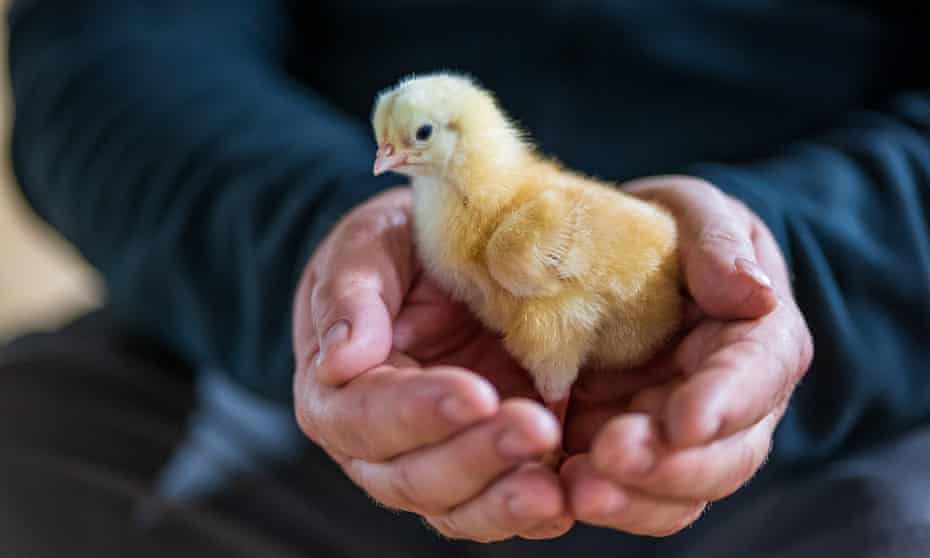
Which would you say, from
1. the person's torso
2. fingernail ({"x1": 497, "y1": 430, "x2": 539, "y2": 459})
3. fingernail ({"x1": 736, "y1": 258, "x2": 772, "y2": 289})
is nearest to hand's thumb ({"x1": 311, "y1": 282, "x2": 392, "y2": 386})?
fingernail ({"x1": 497, "y1": 430, "x2": 539, "y2": 459})

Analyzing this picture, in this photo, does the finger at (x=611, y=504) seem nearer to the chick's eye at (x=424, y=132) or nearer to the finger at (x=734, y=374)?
the finger at (x=734, y=374)

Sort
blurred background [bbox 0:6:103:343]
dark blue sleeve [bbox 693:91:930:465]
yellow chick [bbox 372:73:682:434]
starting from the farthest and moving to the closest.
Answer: blurred background [bbox 0:6:103:343], dark blue sleeve [bbox 693:91:930:465], yellow chick [bbox 372:73:682:434]

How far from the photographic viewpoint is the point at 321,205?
73cm

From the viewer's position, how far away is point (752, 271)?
48cm

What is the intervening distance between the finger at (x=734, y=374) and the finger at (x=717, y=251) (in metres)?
0.02

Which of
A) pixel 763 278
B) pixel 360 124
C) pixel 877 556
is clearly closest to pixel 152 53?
pixel 360 124

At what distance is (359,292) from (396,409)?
0.10m

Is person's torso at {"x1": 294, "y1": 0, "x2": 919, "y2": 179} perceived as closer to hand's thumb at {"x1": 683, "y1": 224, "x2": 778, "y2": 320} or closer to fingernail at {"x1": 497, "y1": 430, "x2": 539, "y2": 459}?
hand's thumb at {"x1": 683, "y1": 224, "x2": 778, "y2": 320}

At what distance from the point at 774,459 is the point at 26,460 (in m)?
0.68

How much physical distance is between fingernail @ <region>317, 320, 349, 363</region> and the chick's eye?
140 mm

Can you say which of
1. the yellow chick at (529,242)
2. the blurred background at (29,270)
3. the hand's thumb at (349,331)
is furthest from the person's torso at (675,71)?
the blurred background at (29,270)

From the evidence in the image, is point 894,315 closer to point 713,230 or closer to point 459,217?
point 713,230

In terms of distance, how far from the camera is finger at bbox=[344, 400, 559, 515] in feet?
1.32

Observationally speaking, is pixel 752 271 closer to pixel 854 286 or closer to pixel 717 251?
pixel 717 251
